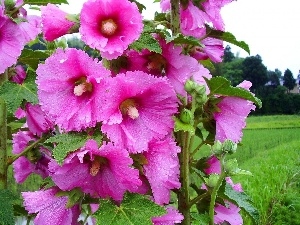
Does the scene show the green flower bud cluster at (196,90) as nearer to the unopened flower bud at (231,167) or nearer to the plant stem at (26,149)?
the unopened flower bud at (231,167)

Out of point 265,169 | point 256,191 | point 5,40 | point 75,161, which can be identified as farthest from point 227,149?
point 265,169

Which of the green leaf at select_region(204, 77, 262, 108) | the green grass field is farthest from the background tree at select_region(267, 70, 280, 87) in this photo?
the green leaf at select_region(204, 77, 262, 108)

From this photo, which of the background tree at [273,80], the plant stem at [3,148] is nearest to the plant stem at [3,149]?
the plant stem at [3,148]

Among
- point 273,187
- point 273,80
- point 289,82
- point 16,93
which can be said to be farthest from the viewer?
point 273,80

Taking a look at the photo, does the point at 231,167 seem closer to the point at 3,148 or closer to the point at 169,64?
the point at 169,64

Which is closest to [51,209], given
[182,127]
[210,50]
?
[182,127]

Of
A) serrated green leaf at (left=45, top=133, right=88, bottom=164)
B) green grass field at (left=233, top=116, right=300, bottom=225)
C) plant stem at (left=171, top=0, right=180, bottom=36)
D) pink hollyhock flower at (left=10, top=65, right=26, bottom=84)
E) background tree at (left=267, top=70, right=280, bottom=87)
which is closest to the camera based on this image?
serrated green leaf at (left=45, top=133, right=88, bottom=164)

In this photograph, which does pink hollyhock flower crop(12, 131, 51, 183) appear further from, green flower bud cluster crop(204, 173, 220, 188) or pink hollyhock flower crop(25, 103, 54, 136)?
green flower bud cluster crop(204, 173, 220, 188)
